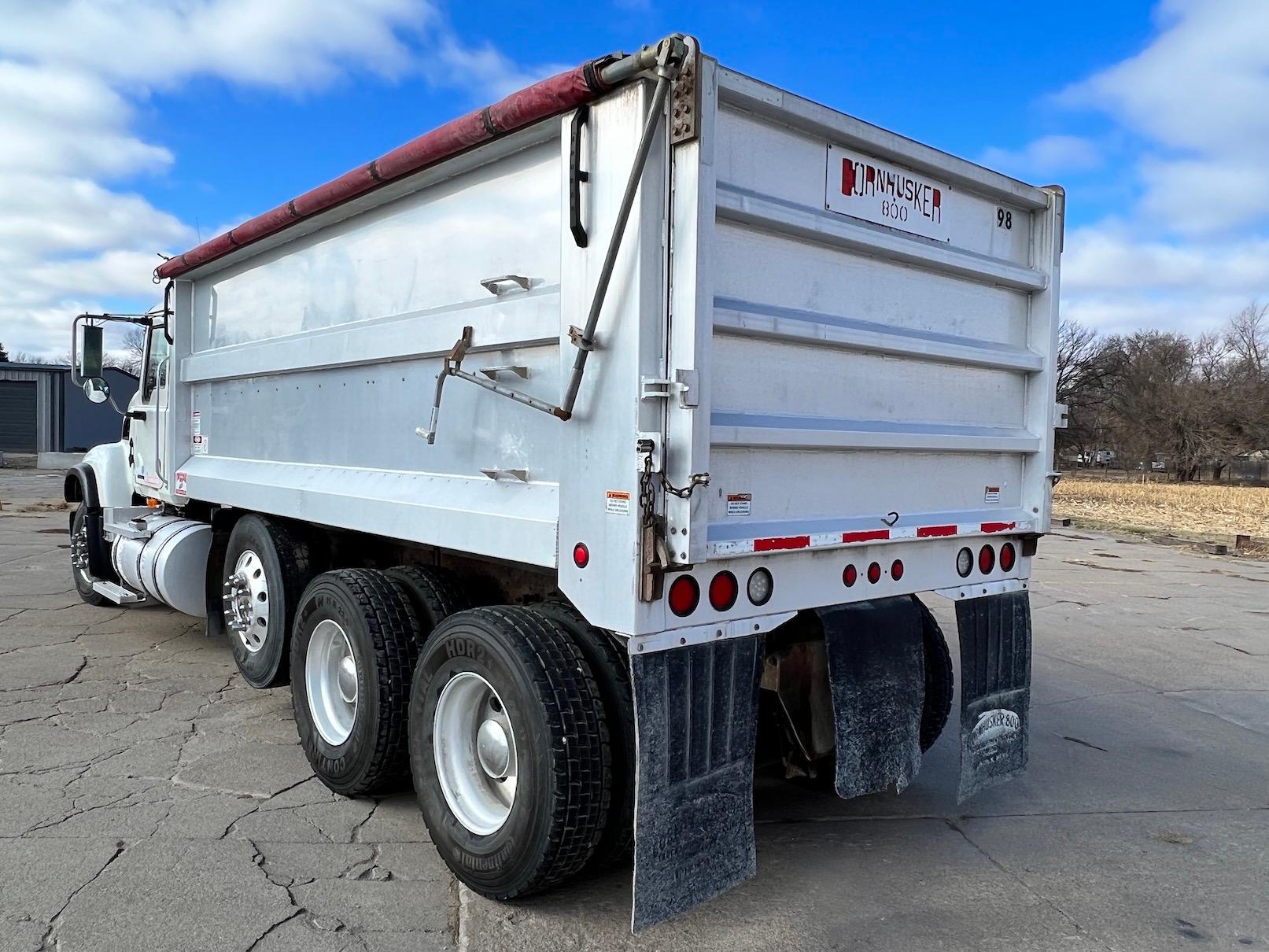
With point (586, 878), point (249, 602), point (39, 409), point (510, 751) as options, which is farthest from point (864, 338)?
point (39, 409)

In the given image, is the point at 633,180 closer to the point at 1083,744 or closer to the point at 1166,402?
the point at 1083,744

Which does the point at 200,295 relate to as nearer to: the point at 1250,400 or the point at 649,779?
the point at 649,779

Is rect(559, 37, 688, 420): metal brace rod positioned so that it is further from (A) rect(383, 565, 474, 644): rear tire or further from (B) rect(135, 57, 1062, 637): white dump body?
(A) rect(383, 565, 474, 644): rear tire

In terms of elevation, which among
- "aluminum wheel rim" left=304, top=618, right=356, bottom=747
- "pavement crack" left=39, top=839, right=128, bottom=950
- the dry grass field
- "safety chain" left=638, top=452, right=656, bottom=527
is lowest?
"pavement crack" left=39, top=839, right=128, bottom=950

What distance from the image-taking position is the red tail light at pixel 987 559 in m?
4.13

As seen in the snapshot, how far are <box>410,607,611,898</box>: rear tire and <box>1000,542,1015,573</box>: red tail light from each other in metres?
2.12

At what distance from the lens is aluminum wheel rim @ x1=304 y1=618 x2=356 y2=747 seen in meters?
4.40

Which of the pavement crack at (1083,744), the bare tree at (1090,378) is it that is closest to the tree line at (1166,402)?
the bare tree at (1090,378)

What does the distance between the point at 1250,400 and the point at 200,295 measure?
49554mm

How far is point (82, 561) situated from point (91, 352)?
194 centimetres

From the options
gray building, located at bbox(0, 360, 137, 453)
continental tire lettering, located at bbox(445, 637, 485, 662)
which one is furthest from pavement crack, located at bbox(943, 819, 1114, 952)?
gray building, located at bbox(0, 360, 137, 453)

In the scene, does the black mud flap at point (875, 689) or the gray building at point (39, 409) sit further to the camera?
the gray building at point (39, 409)

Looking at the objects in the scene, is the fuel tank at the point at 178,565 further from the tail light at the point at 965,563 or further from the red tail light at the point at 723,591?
the tail light at the point at 965,563

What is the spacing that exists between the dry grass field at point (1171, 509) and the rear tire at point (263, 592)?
18.1m
